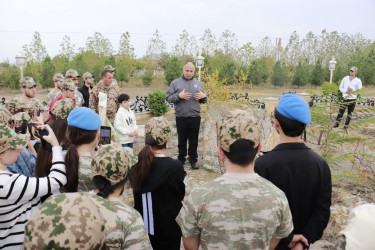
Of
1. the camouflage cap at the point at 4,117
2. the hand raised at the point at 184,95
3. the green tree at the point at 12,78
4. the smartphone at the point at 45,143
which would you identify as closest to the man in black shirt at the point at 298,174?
the smartphone at the point at 45,143

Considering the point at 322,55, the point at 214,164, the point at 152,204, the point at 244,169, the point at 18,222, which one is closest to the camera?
the point at 244,169

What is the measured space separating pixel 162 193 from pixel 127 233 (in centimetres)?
95

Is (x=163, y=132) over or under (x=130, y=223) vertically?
over

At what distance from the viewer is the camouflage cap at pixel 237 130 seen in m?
1.50

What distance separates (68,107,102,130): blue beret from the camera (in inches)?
80.6

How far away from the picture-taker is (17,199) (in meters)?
1.62

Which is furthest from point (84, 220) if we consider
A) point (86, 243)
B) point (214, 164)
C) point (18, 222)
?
point (214, 164)

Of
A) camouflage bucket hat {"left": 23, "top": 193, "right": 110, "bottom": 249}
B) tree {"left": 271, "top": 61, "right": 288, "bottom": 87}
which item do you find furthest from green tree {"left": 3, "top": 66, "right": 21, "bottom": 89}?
camouflage bucket hat {"left": 23, "top": 193, "right": 110, "bottom": 249}

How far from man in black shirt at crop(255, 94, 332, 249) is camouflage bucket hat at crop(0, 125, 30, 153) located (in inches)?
58.0

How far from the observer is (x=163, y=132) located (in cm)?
234

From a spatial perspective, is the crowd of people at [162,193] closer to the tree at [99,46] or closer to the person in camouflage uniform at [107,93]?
the person in camouflage uniform at [107,93]

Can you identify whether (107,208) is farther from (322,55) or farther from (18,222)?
(322,55)

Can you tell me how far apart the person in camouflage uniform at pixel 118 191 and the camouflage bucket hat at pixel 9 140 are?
576mm

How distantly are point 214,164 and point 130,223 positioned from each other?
4.12 meters
